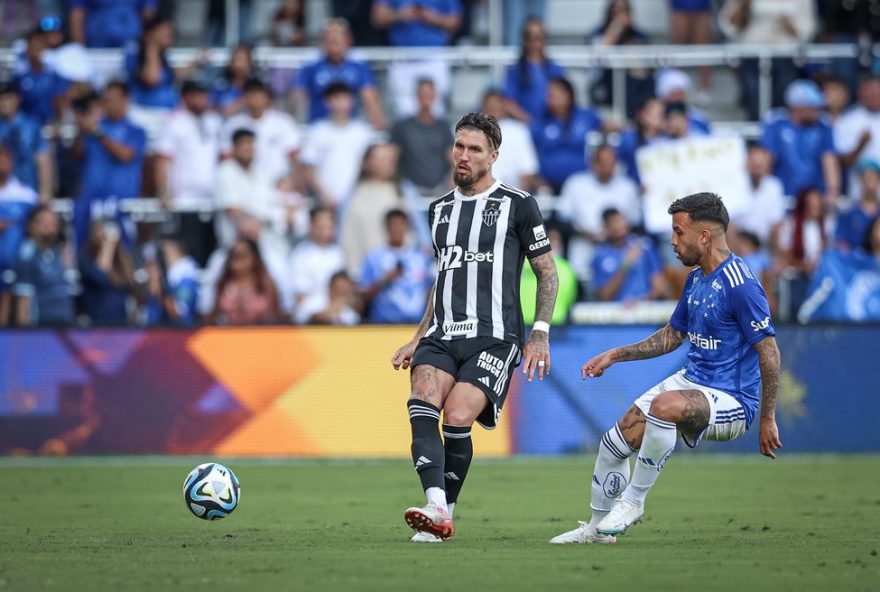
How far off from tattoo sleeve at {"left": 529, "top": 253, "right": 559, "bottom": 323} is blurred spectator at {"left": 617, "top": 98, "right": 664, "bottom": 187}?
30.7ft

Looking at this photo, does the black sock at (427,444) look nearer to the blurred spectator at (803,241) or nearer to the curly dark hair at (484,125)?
the curly dark hair at (484,125)

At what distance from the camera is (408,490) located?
12539 mm

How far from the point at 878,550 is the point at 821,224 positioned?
10407 mm

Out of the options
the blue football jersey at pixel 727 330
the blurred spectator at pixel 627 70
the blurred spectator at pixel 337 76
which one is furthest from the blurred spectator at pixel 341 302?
the blue football jersey at pixel 727 330

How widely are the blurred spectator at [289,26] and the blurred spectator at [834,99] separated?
7365mm

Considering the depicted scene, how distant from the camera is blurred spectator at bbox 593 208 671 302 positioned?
17109 millimetres

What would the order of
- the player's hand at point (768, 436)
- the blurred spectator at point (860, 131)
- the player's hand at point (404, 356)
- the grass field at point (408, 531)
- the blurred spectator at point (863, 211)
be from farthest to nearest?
1. the blurred spectator at point (860, 131)
2. the blurred spectator at point (863, 211)
3. the player's hand at point (404, 356)
4. the player's hand at point (768, 436)
5. the grass field at point (408, 531)

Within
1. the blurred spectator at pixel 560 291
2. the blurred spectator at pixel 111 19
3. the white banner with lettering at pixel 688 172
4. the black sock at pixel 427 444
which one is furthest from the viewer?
the blurred spectator at pixel 111 19

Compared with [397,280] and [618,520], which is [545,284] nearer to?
[618,520]

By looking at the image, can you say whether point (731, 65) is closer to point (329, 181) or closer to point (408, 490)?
point (329, 181)

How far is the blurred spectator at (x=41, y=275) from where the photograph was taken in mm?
16797

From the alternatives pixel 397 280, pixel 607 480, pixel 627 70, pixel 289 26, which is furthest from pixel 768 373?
pixel 289 26

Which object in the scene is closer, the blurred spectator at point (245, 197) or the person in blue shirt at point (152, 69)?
the blurred spectator at point (245, 197)

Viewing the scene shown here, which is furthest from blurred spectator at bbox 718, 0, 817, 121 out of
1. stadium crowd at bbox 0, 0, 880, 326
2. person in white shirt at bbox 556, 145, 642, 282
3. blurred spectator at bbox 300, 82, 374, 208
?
blurred spectator at bbox 300, 82, 374, 208
